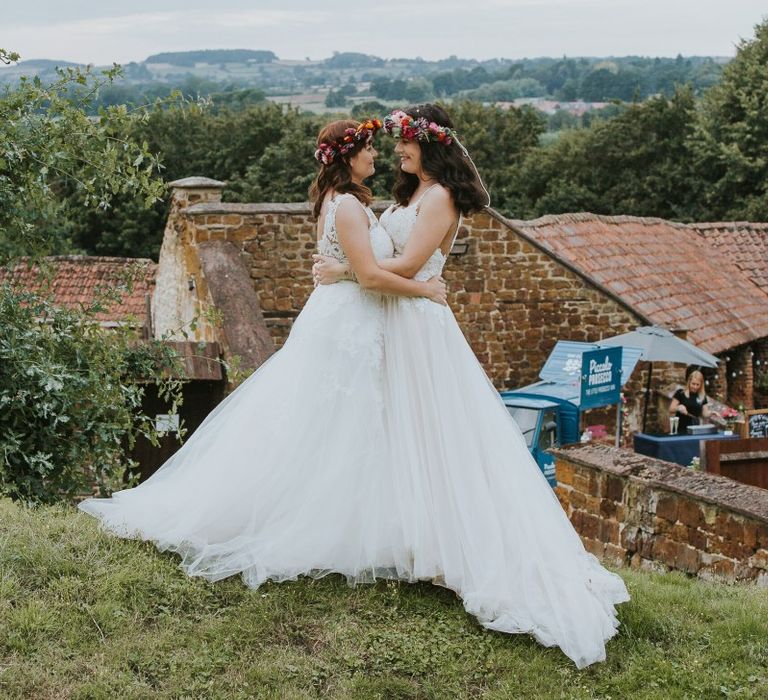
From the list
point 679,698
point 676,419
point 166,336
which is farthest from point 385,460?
point 676,419

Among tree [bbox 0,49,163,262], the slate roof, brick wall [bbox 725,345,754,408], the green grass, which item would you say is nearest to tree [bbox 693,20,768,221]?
the slate roof

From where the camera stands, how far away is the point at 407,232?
4.78 metres

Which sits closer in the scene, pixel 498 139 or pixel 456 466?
pixel 456 466

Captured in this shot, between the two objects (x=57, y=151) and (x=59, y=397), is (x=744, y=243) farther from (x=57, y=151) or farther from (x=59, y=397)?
(x=59, y=397)

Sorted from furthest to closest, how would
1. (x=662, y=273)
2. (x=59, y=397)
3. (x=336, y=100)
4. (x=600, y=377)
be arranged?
(x=336, y=100)
(x=662, y=273)
(x=600, y=377)
(x=59, y=397)

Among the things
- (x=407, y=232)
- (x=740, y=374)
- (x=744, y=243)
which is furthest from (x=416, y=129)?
(x=744, y=243)

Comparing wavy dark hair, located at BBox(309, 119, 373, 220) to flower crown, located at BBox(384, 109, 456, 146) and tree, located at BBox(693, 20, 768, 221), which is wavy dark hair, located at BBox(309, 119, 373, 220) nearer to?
flower crown, located at BBox(384, 109, 456, 146)

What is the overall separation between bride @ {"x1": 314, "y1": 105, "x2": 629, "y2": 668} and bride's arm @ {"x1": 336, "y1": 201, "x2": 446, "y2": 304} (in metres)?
0.07

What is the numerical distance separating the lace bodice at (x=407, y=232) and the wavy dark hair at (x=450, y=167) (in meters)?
0.14

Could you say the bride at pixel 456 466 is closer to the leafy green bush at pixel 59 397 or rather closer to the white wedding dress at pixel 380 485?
the white wedding dress at pixel 380 485

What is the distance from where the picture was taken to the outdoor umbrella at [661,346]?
14.9 m

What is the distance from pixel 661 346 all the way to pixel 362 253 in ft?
36.5

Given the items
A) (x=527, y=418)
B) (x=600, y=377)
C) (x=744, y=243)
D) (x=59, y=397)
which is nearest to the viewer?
(x=59, y=397)

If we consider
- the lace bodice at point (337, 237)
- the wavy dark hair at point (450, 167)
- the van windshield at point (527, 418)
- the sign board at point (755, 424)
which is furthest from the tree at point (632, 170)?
the lace bodice at point (337, 237)
